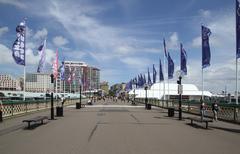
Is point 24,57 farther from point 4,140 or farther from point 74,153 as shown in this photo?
point 74,153

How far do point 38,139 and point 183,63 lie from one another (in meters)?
26.1

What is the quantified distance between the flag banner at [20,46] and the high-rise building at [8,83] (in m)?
135

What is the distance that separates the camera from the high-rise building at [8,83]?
536 feet

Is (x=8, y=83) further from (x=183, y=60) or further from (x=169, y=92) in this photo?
(x=183, y=60)

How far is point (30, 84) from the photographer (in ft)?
557

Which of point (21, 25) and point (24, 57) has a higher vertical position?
point (21, 25)

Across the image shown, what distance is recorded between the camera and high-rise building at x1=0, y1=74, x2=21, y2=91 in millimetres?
163375

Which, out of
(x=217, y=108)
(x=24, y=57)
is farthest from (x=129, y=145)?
(x=24, y=57)

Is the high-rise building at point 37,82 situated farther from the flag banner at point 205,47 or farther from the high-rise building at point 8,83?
the flag banner at point 205,47

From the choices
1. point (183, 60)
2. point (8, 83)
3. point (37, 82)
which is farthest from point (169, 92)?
point (183, 60)

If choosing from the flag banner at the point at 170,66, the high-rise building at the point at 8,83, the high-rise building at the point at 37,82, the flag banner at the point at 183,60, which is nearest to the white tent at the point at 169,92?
the high-rise building at the point at 37,82

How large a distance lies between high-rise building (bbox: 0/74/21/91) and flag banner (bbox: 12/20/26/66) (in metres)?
135

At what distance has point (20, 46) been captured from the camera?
31453 mm

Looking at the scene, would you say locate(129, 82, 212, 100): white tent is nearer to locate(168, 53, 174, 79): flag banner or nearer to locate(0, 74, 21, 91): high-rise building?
locate(0, 74, 21, 91): high-rise building
